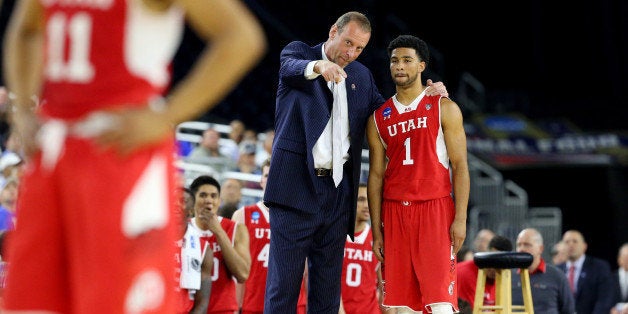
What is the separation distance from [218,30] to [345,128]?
348 cm

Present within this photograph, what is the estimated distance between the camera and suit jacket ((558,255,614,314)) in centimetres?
1327

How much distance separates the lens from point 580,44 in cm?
2123

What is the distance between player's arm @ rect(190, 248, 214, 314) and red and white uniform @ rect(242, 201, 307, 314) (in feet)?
1.77

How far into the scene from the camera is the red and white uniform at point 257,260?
8.51m

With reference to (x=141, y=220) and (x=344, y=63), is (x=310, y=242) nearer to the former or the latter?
(x=344, y=63)

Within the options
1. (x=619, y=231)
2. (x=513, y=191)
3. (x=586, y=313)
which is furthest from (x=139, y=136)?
(x=619, y=231)

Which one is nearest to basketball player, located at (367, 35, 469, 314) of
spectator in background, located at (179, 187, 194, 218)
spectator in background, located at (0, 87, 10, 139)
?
spectator in background, located at (179, 187, 194, 218)

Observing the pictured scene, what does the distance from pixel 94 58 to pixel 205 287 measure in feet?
17.4

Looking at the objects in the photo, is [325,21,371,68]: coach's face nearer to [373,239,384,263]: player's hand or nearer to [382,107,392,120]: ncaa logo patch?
[382,107,392,120]: ncaa logo patch

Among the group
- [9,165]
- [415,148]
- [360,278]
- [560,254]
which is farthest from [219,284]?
[560,254]

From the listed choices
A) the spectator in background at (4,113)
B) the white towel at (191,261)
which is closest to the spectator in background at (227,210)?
the white towel at (191,261)

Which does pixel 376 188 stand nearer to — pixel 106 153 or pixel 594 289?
pixel 106 153

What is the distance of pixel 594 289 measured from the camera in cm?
1342

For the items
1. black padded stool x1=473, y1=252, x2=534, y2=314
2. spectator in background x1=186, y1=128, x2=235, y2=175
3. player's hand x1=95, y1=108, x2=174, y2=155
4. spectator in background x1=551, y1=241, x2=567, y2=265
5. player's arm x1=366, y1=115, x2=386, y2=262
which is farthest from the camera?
spectator in background x1=551, y1=241, x2=567, y2=265
